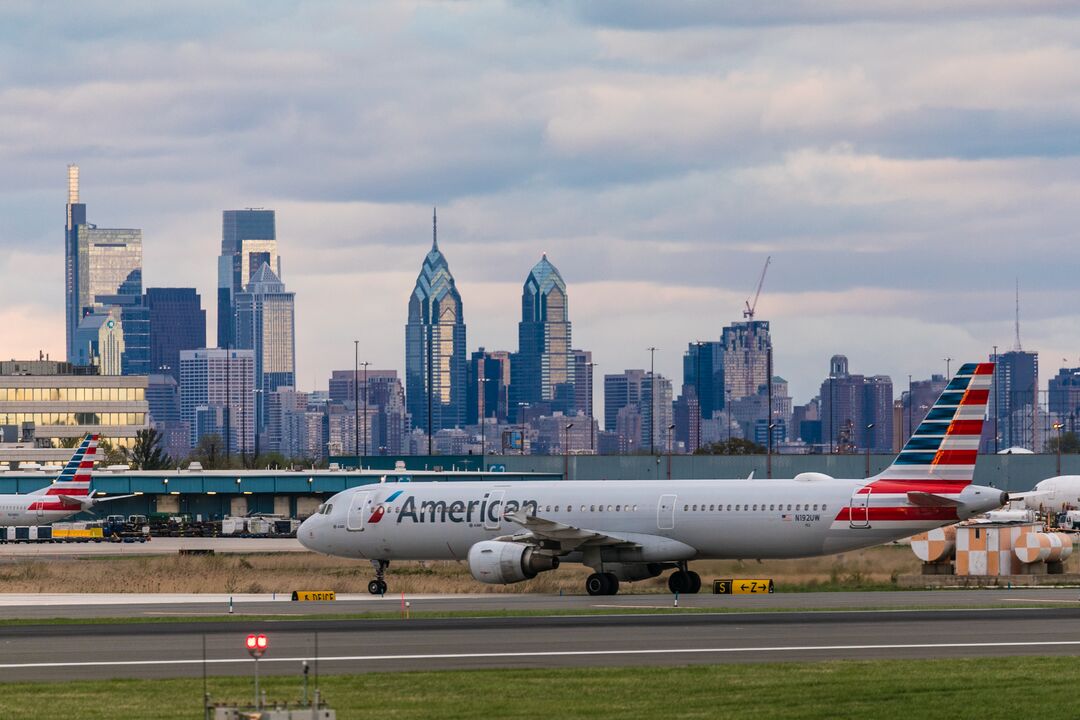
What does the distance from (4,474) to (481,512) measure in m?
85.8

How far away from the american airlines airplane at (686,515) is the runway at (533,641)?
971 cm

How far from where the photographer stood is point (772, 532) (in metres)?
52.0

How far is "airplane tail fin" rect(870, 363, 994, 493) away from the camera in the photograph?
50.9 m

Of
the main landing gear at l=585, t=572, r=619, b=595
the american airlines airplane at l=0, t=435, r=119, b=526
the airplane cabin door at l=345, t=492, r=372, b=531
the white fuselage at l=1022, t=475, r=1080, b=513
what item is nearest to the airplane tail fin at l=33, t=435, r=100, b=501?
the american airlines airplane at l=0, t=435, r=119, b=526

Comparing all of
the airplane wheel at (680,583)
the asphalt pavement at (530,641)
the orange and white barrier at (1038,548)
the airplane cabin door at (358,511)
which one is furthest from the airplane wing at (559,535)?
the orange and white barrier at (1038,548)

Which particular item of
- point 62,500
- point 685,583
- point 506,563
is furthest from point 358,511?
point 62,500

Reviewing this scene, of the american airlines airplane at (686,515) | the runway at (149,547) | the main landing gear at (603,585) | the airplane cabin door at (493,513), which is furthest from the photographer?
the runway at (149,547)

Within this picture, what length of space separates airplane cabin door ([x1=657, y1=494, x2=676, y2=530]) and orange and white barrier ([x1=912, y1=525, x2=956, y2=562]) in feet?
31.6

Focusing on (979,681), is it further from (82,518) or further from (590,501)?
(82,518)

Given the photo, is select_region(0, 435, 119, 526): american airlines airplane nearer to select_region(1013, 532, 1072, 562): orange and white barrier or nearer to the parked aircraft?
the parked aircraft

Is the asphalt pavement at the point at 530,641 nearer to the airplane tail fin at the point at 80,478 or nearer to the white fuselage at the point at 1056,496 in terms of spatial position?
the airplane tail fin at the point at 80,478

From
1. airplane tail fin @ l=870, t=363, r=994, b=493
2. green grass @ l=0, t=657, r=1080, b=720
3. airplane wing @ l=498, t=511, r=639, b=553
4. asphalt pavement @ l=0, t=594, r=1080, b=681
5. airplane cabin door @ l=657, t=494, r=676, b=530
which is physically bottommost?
asphalt pavement @ l=0, t=594, r=1080, b=681

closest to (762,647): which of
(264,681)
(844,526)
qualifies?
(264,681)

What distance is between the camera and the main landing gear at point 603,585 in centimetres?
5225
